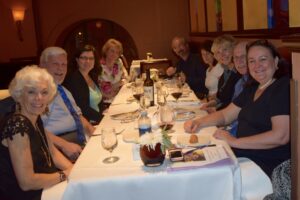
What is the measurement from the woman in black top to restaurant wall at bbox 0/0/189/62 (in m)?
6.19

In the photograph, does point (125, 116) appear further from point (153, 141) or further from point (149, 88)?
point (153, 141)

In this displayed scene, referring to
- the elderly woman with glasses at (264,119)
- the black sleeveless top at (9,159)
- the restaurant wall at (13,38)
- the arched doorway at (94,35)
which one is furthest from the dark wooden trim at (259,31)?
the restaurant wall at (13,38)

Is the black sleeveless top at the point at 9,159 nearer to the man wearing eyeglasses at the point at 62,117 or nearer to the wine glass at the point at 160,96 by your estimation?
the man wearing eyeglasses at the point at 62,117

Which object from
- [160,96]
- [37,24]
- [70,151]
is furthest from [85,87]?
[37,24]

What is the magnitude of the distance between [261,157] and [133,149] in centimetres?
67

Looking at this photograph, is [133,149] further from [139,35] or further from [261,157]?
[139,35]

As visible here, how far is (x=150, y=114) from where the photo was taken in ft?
7.91

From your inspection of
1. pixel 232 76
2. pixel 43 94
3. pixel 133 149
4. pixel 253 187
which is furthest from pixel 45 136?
pixel 232 76

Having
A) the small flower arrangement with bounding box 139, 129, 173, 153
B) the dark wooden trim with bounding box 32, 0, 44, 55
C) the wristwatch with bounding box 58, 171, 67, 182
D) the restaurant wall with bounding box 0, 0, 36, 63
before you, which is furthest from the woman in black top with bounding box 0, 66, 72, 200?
the restaurant wall with bounding box 0, 0, 36, 63

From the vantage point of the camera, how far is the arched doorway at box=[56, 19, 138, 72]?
27.0ft

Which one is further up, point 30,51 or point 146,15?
point 146,15

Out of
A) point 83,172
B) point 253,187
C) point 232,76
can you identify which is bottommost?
point 253,187

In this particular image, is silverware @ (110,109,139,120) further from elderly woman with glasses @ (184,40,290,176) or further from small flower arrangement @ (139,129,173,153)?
small flower arrangement @ (139,129,173,153)

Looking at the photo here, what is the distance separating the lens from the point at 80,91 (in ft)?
10.4
